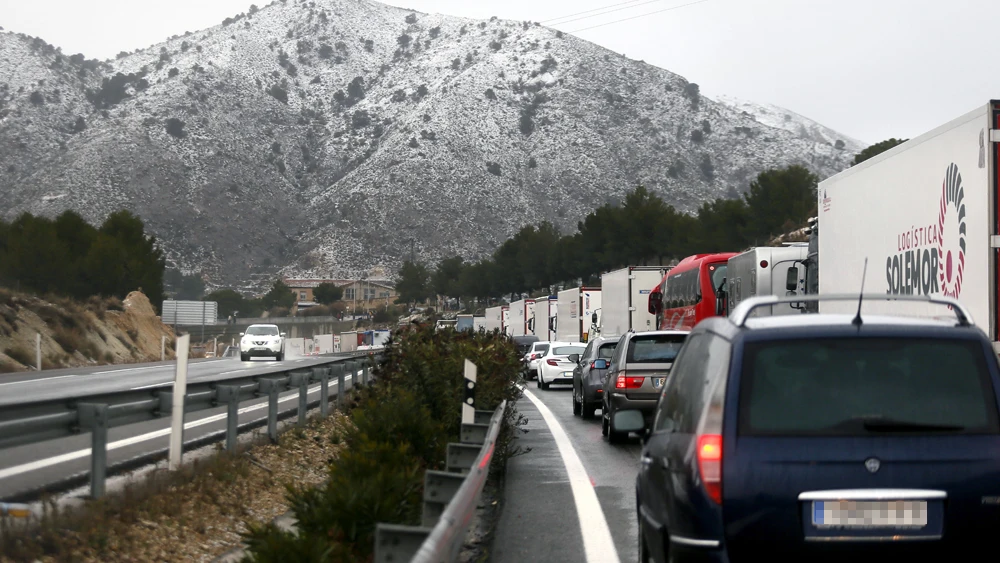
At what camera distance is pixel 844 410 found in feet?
16.0

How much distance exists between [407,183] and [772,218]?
3015 inches

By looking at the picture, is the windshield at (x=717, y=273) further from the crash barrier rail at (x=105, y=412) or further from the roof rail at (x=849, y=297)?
the roof rail at (x=849, y=297)

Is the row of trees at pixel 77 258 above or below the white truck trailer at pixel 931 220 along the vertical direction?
above

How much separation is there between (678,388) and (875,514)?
4.75 feet


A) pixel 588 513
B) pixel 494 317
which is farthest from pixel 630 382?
pixel 494 317

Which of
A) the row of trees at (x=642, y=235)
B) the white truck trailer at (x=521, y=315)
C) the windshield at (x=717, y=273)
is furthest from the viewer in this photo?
the row of trees at (x=642, y=235)

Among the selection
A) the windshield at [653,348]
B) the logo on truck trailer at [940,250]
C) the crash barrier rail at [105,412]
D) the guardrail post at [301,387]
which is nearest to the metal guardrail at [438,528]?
the crash barrier rail at [105,412]

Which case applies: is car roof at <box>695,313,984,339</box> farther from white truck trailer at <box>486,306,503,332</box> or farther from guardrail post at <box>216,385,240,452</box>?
white truck trailer at <box>486,306,503,332</box>

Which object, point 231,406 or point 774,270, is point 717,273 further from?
point 231,406

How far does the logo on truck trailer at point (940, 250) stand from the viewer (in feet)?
38.8

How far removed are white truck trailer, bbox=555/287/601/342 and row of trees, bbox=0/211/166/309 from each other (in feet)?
103

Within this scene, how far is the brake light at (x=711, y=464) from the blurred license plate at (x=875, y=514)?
39 centimetres

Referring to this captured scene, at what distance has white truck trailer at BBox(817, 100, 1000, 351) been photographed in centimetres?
1115

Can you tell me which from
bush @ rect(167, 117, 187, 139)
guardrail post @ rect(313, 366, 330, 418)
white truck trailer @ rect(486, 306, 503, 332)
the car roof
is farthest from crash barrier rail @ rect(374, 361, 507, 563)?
bush @ rect(167, 117, 187, 139)
